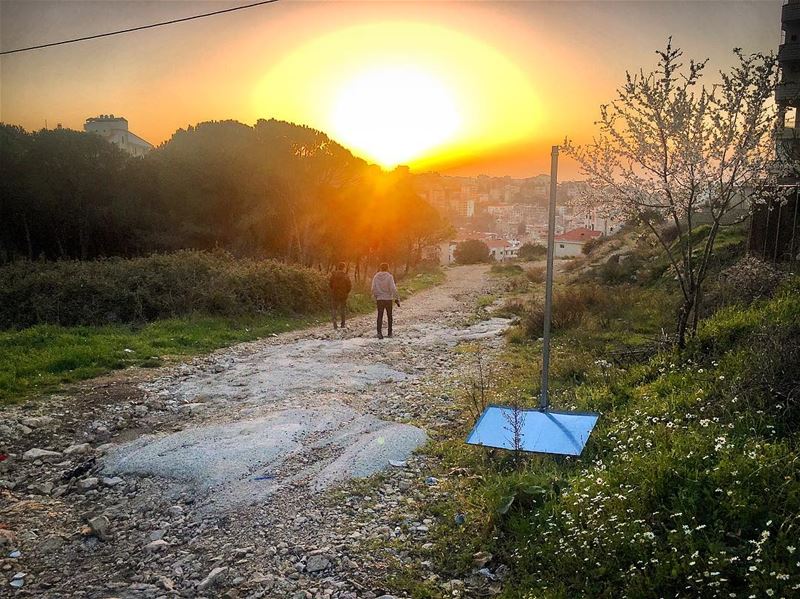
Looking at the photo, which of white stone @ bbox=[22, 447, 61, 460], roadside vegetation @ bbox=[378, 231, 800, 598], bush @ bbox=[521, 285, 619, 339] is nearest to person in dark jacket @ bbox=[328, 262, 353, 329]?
bush @ bbox=[521, 285, 619, 339]

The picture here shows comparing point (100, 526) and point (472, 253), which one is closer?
point (100, 526)

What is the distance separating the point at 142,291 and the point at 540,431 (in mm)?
11727

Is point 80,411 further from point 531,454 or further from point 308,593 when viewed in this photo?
point 531,454

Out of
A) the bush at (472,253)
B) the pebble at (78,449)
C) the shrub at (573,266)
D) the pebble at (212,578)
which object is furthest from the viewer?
the bush at (472,253)

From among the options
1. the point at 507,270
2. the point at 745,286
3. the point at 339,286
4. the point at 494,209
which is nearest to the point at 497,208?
the point at 494,209

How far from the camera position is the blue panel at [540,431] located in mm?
5242

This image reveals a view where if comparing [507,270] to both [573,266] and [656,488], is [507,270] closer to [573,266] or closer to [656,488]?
[573,266]

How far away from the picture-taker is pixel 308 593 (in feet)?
12.6

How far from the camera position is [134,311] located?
13781 mm

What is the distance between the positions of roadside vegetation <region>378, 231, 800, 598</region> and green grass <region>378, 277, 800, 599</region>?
0.01 m

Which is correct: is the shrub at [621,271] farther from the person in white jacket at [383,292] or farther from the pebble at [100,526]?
the pebble at [100,526]

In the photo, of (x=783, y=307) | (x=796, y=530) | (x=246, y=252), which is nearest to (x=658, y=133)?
(x=783, y=307)

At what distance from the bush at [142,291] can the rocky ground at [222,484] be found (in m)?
5.11

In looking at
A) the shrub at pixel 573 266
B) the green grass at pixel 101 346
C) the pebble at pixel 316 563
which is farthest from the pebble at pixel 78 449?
the shrub at pixel 573 266
